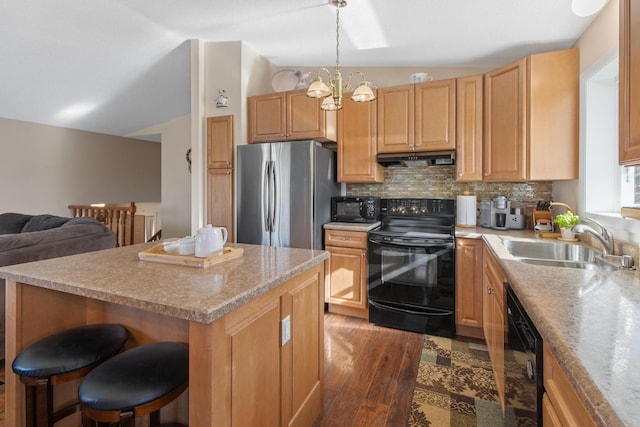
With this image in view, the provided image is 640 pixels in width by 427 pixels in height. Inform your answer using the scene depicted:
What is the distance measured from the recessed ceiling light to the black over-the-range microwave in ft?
6.69

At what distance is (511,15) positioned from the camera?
2.30 metres

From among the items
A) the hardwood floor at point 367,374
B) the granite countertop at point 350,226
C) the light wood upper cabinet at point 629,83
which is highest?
the light wood upper cabinet at point 629,83

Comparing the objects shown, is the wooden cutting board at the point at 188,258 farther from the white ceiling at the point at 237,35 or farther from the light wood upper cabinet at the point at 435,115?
the light wood upper cabinet at the point at 435,115

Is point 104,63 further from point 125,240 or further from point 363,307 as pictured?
point 363,307

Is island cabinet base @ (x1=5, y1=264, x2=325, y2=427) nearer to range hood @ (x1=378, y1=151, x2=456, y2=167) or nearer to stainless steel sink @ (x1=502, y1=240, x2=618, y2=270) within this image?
stainless steel sink @ (x1=502, y1=240, x2=618, y2=270)

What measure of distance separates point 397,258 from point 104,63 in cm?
375

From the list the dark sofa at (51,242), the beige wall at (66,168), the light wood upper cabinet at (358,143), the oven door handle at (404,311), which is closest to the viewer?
the dark sofa at (51,242)

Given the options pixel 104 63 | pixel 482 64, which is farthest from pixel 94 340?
pixel 482 64

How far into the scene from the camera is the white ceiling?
7.88 ft

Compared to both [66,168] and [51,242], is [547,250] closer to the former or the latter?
[51,242]

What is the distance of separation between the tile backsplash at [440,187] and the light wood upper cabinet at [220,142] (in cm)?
141

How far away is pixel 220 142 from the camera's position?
338 cm

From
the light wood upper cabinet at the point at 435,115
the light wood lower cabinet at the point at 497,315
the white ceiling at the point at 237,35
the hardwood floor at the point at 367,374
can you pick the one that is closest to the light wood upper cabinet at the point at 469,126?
the light wood upper cabinet at the point at 435,115

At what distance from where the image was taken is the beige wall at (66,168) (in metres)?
4.38
